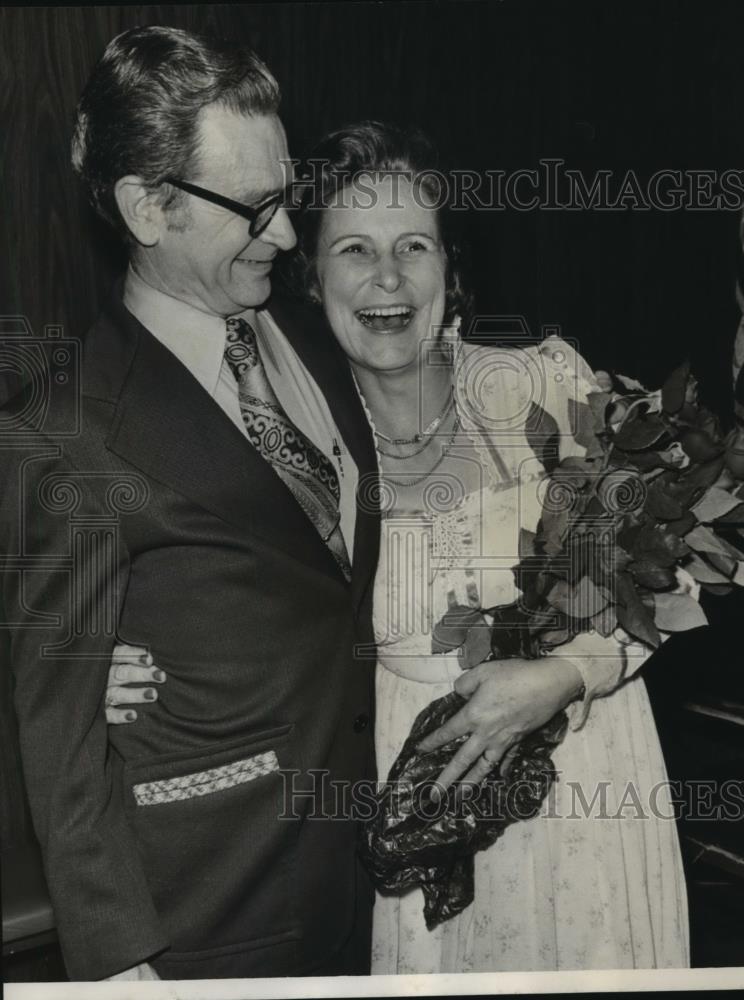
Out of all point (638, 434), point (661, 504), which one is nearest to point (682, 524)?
point (661, 504)

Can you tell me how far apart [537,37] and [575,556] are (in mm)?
878

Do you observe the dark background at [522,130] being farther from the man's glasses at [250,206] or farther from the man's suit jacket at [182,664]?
the man's suit jacket at [182,664]

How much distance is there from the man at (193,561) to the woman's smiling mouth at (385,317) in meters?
0.08

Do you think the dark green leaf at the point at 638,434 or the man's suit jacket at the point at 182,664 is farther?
the dark green leaf at the point at 638,434

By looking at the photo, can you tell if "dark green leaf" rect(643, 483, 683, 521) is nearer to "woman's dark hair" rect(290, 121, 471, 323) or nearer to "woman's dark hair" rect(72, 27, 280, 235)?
"woman's dark hair" rect(290, 121, 471, 323)

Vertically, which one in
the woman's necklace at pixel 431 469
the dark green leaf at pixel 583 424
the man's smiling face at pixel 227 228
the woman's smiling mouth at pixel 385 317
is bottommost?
the woman's necklace at pixel 431 469

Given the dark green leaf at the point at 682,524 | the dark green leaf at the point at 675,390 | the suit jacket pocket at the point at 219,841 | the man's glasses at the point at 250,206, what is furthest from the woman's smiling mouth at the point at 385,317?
the suit jacket pocket at the point at 219,841

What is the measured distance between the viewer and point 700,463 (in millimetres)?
2025

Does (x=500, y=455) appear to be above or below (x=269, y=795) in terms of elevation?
above

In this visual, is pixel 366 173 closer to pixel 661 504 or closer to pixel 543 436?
pixel 543 436

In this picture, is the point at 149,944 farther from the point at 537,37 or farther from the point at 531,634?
the point at 537,37

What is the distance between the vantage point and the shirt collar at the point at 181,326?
1.88 metres

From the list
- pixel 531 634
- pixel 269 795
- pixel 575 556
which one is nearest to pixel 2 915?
pixel 269 795

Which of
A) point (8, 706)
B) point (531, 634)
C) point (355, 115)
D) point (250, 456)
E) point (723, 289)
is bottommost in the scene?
point (8, 706)
